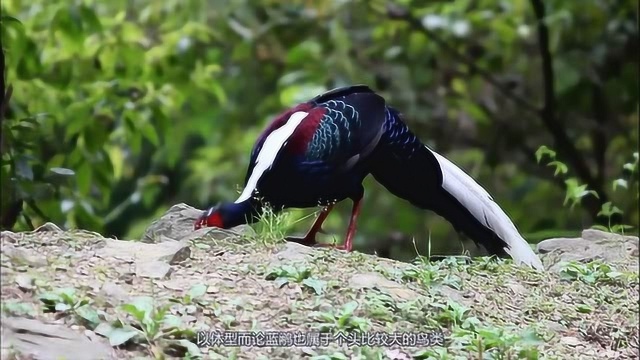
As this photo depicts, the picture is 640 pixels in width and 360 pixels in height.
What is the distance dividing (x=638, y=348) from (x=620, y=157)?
349 centimetres

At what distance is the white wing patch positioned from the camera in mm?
3158

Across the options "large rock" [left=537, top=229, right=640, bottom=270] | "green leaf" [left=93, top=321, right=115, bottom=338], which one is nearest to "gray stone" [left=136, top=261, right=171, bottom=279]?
"green leaf" [left=93, top=321, right=115, bottom=338]

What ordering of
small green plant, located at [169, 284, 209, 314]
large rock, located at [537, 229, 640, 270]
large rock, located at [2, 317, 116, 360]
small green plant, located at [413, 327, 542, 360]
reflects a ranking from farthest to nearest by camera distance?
large rock, located at [537, 229, 640, 270] < small green plant, located at [413, 327, 542, 360] < small green plant, located at [169, 284, 209, 314] < large rock, located at [2, 317, 116, 360]

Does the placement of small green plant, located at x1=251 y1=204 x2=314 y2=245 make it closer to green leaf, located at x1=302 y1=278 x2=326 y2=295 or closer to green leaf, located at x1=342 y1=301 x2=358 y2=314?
green leaf, located at x1=302 y1=278 x2=326 y2=295

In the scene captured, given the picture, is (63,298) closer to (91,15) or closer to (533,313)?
(533,313)

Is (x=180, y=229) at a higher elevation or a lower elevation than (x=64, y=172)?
lower

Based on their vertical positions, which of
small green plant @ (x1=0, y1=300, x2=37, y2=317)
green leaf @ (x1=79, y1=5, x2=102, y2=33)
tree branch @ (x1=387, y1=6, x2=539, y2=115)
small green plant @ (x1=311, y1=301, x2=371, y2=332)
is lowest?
small green plant @ (x1=0, y1=300, x2=37, y2=317)

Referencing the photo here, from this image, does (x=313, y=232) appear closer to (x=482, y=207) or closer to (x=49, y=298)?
(x=482, y=207)

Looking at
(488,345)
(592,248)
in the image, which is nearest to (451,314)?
(488,345)

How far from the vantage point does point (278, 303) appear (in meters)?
2.58

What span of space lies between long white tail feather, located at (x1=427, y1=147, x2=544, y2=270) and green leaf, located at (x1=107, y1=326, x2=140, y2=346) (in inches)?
61.8

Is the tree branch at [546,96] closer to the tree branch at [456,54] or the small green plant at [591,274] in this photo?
the tree branch at [456,54]

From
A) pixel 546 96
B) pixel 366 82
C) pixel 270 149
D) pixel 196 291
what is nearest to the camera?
pixel 196 291

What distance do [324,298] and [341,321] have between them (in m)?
0.16
